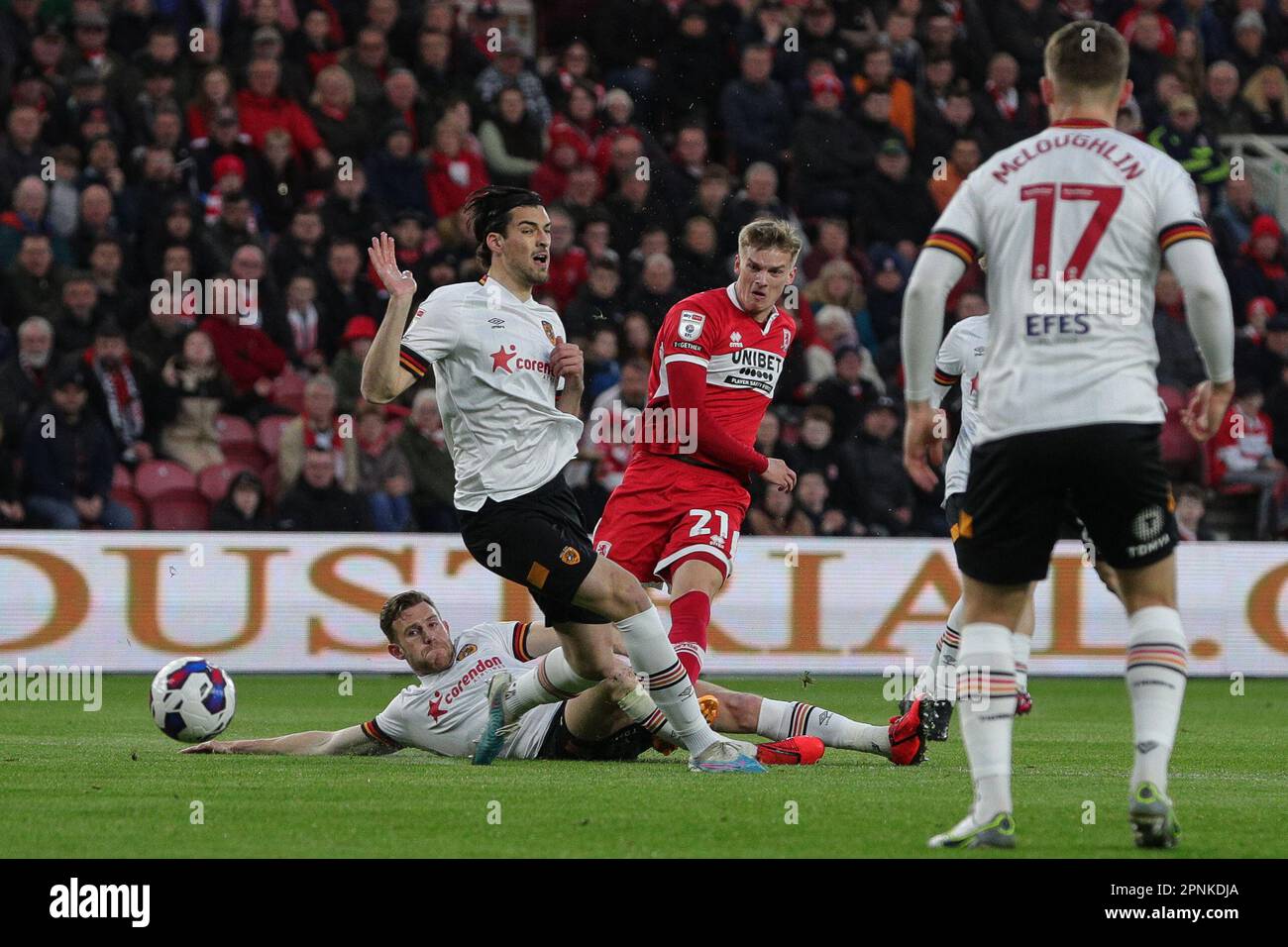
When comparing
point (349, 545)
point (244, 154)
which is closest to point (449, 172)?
point (244, 154)

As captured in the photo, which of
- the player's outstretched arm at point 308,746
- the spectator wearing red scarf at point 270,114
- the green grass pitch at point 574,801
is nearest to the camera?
the green grass pitch at point 574,801

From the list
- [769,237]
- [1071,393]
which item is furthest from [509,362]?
[1071,393]

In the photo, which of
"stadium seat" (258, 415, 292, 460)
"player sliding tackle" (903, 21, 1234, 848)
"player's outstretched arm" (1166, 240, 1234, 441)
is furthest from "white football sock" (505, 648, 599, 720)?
"stadium seat" (258, 415, 292, 460)

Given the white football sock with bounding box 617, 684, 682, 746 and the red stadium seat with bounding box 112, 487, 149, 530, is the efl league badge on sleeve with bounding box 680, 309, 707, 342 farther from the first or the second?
the red stadium seat with bounding box 112, 487, 149, 530

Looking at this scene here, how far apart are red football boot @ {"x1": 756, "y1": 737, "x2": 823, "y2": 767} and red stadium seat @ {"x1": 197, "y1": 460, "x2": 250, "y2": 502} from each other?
7745mm

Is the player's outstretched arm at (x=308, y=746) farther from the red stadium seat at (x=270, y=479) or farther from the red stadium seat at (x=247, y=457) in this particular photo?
the red stadium seat at (x=247, y=457)

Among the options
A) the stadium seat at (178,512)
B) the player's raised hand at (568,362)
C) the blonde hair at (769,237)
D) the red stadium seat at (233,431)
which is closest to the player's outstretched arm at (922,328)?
the player's raised hand at (568,362)

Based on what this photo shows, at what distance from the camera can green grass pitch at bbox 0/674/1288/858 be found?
567 centimetres

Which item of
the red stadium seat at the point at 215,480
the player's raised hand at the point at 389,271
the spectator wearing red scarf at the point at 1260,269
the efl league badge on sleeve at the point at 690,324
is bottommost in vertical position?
the red stadium seat at the point at 215,480

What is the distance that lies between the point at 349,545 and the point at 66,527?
2212mm

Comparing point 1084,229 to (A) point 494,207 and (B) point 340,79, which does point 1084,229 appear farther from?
(B) point 340,79

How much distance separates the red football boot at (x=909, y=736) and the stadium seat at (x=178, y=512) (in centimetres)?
802
